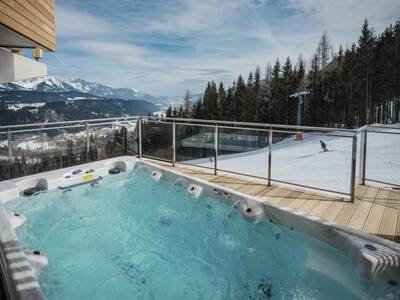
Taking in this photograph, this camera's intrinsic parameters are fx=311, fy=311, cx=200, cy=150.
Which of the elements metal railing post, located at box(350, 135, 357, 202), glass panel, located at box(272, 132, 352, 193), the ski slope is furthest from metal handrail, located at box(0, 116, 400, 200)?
the ski slope

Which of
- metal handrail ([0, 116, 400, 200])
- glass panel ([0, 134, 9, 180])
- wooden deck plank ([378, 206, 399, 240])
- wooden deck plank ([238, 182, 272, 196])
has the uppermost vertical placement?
metal handrail ([0, 116, 400, 200])

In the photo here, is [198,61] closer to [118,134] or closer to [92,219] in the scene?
[118,134]

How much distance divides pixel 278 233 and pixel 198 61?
28291mm

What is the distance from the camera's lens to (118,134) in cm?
700

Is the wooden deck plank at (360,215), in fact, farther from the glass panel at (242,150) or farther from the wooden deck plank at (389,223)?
the glass panel at (242,150)

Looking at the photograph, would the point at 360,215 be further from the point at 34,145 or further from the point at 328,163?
the point at 34,145

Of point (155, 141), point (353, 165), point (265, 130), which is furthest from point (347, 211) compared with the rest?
point (155, 141)

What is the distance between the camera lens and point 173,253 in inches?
150

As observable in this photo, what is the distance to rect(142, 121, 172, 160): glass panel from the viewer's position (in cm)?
699

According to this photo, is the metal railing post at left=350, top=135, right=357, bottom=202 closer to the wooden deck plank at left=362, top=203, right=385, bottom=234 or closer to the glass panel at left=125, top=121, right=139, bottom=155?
the wooden deck plank at left=362, top=203, right=385, bottom=234

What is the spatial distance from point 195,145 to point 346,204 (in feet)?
12.2

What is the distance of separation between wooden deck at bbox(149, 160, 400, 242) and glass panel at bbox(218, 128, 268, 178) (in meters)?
0.95

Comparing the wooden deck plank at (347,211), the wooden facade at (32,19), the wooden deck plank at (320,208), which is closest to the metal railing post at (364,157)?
the wooden deck plank at (347,211)

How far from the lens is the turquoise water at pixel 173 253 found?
303 cm
